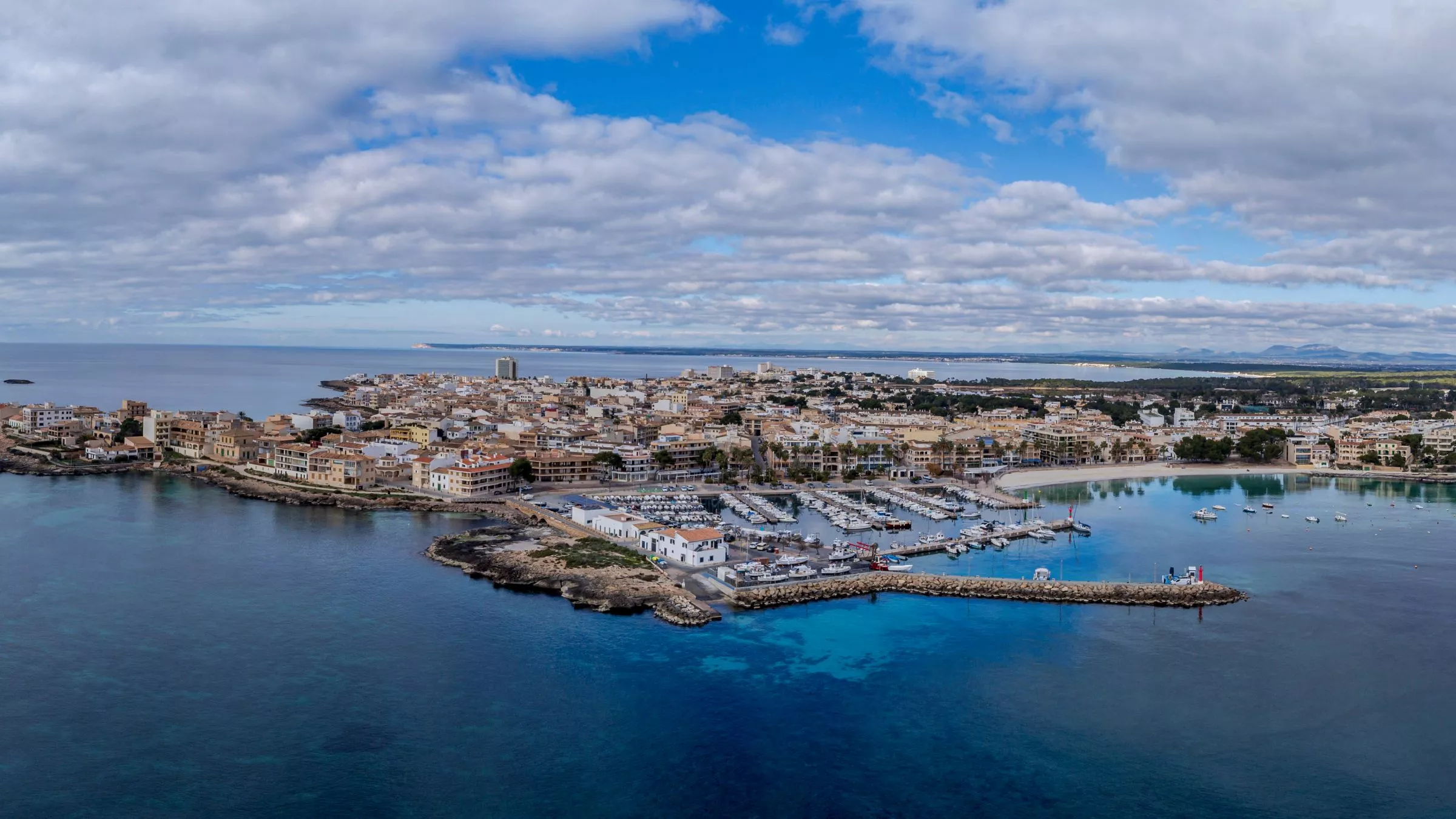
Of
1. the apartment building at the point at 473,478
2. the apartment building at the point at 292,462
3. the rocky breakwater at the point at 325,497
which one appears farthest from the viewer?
the apartment building at the point at 292,462

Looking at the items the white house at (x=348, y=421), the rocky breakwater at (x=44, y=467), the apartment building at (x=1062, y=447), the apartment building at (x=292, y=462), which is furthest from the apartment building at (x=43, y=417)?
the apartment building at (x=1062, y=447)

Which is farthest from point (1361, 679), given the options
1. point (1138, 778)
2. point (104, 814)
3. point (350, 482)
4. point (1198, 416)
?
point (1198, 416)

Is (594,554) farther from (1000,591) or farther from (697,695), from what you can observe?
(1000,591)

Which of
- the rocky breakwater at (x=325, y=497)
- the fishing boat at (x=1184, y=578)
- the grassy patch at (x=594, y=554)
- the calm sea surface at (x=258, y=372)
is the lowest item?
the fishing boat at (x=1184, y=578)

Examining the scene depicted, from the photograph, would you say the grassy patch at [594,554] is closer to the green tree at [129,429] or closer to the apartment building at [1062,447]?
the apartment building at [1062,447]

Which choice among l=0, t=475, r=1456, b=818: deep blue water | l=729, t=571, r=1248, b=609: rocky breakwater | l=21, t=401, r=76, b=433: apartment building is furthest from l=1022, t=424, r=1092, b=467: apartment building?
l=21, t=401, r=76, b=433: apartment building

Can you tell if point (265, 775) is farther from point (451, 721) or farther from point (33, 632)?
point (33, 632)

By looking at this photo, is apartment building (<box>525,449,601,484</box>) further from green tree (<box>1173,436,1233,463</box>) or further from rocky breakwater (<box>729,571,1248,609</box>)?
green tree (<box>1173,436,1233,463</box>)
